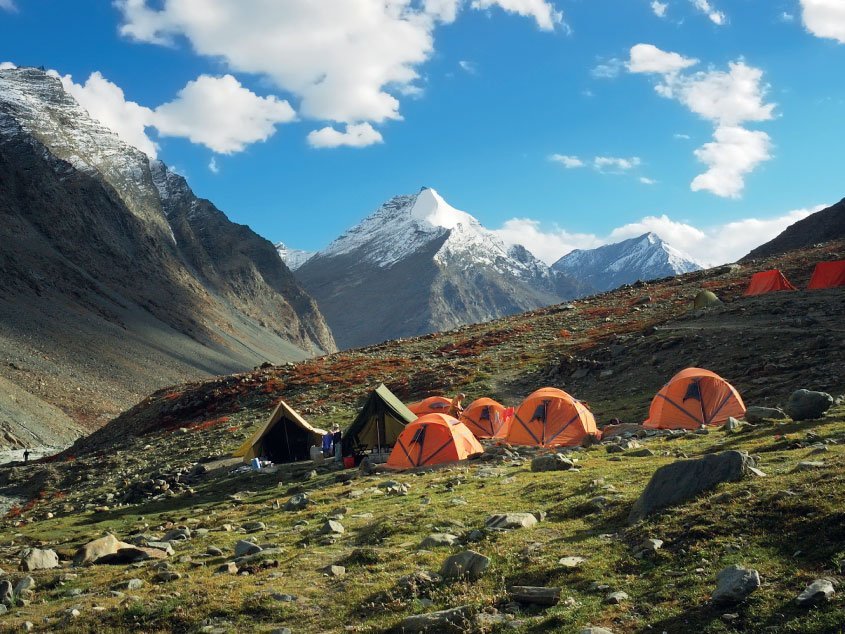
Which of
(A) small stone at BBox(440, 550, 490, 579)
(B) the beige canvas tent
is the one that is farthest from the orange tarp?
(A) small stone at BBox(440, 550, 490, 579)

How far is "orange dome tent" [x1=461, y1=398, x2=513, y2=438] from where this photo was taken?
31.9 m

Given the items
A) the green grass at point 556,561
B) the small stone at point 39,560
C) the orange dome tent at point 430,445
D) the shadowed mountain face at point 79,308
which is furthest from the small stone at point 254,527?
the shadowed mountain face at point 79,308

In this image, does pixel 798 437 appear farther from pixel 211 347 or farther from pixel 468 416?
pixel 211 347

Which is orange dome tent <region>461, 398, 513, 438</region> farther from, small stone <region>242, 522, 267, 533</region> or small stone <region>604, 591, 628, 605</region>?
small stone <region>604, 591, 628, 605</region>

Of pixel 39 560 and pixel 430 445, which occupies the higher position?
pixel 430 445

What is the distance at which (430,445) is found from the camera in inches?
974

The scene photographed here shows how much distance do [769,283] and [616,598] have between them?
53135 mm

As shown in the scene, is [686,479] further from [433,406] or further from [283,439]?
[283,439]

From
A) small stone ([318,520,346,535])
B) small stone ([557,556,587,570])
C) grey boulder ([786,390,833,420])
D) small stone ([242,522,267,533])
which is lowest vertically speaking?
small stone ([242,522,267,533])

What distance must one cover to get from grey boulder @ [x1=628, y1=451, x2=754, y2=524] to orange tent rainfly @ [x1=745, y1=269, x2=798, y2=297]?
45911 mm

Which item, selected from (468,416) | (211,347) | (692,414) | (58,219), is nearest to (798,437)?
(692,414)

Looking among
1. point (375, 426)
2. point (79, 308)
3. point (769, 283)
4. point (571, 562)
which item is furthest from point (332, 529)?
point (79, 308)

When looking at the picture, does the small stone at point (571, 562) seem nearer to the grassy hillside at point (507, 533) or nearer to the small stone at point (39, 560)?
the grassy hillside at point (507, 533)

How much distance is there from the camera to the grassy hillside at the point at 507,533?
9.12 m
